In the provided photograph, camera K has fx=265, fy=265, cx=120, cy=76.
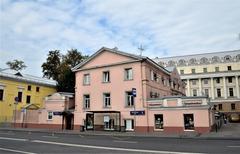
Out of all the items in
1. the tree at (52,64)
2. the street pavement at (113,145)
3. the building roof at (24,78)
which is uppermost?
the tree at (52,64)

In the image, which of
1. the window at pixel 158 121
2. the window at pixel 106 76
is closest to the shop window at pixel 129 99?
the window at pixel 158 121

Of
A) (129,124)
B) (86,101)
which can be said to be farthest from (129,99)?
(86,101)

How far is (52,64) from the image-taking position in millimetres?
56562

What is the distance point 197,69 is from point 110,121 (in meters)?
51.8

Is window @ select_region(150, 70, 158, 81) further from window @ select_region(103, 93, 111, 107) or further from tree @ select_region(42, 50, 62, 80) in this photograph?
tree @ select_region(42, 50, 62, 80)

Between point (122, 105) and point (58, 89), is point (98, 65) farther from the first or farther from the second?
point (58, 89)

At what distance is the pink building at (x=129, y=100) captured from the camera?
27.5m

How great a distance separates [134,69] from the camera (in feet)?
105

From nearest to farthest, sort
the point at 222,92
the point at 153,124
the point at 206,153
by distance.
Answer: the point at 206,153 < the point at 153,124 < the point at 222,92

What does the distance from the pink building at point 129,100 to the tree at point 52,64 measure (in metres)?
20.8

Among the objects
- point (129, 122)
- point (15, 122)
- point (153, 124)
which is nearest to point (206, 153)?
point (153, 124)

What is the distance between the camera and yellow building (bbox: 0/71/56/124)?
1775 inches

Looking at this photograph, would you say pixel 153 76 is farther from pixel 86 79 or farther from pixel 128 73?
pixel 86 79

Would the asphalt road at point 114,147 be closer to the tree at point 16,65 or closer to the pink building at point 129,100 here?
the pink building at point 129,100
